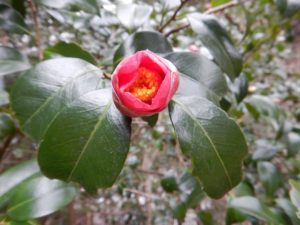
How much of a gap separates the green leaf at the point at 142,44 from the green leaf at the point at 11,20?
30 centimetres

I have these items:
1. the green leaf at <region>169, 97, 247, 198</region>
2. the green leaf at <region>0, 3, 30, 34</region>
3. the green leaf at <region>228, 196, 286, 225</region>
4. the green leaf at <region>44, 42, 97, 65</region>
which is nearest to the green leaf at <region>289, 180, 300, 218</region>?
the green leaf at <region>228, 196, 286, 225</region>

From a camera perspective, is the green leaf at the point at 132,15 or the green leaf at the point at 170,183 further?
the green leaf at the point at 170,183

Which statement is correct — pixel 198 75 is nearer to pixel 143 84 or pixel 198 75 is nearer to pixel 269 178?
pixel 143 84

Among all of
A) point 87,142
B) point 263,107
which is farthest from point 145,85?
point 263,107

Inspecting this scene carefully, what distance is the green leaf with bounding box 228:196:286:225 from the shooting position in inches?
30.2

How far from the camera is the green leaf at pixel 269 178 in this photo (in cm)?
115

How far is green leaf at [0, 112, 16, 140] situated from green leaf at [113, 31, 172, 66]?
0.31 meters

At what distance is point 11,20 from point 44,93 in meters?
0.37

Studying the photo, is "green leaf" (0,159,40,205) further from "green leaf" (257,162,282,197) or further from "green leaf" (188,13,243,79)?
"green leaf" (257,162,282,197)

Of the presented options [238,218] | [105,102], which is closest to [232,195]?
[238,218]

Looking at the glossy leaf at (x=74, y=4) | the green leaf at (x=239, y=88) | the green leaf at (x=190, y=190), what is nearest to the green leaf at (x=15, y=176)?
the glossy leaf at (x=74, y=4)

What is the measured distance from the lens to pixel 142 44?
0.72m

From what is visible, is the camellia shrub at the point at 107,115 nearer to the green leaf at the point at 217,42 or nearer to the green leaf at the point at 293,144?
the green leaf at the point at 217,42

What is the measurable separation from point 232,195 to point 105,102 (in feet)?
1.97
